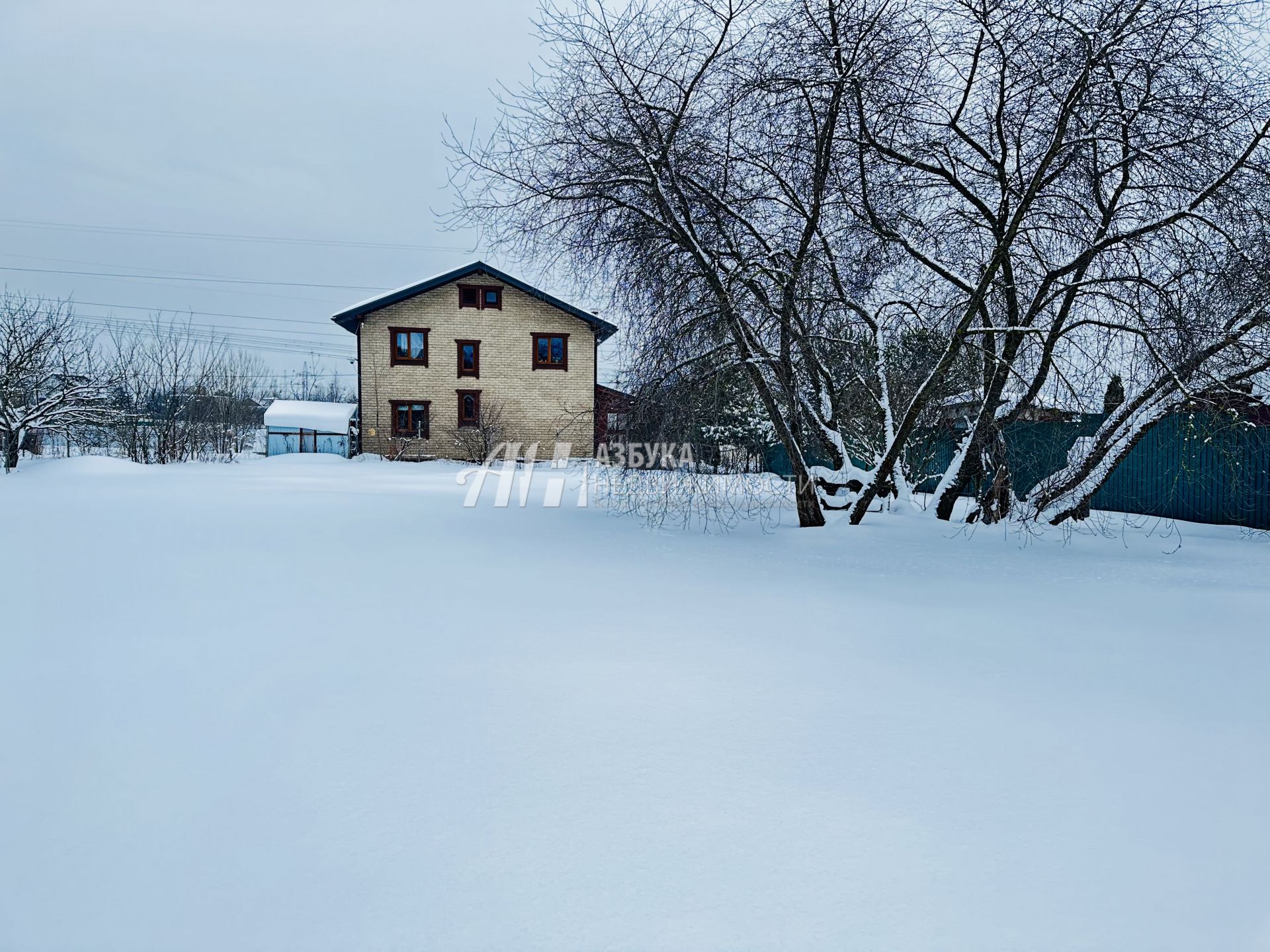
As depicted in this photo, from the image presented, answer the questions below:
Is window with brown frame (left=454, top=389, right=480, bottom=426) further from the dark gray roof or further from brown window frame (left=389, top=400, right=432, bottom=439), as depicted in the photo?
the dark gray roof

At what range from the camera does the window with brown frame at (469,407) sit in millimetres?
26188

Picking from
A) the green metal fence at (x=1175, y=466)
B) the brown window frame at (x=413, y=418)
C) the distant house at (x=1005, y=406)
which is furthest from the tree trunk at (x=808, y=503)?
the brown window frame at (x=413, y=418)

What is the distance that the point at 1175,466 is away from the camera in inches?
412

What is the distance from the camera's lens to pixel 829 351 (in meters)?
8.52

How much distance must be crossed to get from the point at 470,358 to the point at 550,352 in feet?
8.44

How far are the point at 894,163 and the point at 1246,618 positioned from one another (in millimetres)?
5165

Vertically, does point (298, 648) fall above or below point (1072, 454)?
below

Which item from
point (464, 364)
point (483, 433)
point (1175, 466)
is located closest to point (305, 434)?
point (464, 364)

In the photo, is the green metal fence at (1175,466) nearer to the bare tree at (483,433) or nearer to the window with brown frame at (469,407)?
the bare tree at (483,433)

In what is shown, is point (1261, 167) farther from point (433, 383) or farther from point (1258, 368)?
point (433, 383)

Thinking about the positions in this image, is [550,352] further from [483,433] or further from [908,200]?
[908,200]

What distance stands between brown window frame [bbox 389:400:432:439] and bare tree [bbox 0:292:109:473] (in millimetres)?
8374

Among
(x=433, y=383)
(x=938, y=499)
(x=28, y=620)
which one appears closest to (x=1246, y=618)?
(x=938, y=499)

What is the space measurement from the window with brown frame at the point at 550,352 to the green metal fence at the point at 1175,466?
17.0m
